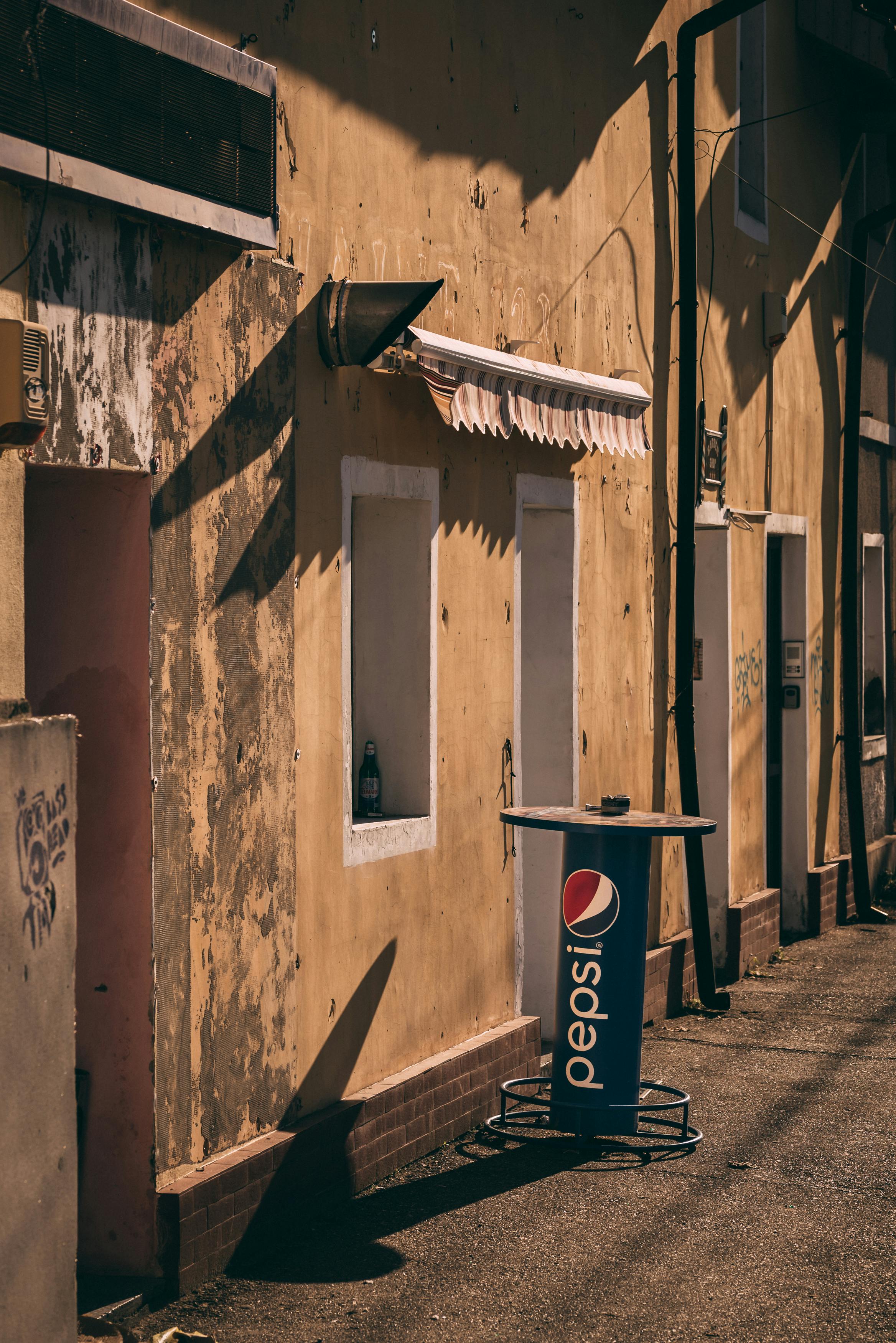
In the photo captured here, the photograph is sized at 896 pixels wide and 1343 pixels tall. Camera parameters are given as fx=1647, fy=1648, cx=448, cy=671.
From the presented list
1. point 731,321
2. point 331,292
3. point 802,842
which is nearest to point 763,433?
point 731,321

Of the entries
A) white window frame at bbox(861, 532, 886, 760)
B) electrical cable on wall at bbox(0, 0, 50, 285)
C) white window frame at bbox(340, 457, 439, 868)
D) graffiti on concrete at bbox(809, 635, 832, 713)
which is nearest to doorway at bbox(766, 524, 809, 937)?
graffiti on concrete at bbox(809, 635, 832, 713)

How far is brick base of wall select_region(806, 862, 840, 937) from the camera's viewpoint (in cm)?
1222

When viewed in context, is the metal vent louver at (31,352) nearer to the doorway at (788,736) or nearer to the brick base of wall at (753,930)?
the brick base of wall at (753,930)

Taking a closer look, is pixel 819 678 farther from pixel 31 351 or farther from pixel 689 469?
pixel 31 351

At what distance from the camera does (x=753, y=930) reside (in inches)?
429

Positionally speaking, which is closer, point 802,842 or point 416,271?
point 416,271

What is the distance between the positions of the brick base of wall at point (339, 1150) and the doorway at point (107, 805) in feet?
0.47

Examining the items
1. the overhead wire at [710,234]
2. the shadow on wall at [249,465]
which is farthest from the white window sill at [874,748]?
the shadow on wall at [249,465]

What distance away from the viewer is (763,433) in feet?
37.4

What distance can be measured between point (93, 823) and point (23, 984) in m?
0.98

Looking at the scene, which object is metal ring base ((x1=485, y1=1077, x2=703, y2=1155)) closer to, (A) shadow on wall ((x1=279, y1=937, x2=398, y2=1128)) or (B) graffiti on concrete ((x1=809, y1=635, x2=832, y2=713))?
(A) shadow on wall ((x1=279, y1=937, x2=398, y2=1128))

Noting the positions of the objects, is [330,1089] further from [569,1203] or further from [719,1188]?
[719,1188]

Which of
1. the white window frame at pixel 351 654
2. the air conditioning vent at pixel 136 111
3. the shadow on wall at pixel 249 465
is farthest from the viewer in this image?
the white window frame at pixel 351 654

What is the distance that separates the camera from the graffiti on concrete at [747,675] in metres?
11.0
